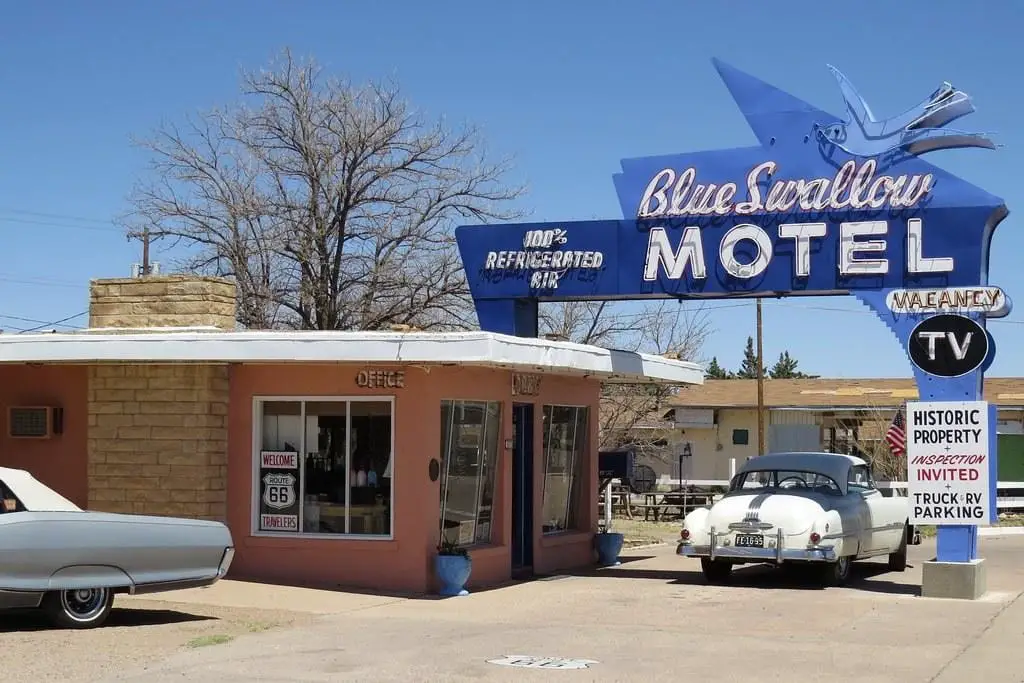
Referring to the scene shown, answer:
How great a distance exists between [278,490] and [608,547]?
6059mm

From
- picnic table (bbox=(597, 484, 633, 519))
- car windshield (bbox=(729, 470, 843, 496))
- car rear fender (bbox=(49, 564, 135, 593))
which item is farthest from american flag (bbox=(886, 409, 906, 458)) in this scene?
car rear fender (bbox=(49, 564, 135, 593))

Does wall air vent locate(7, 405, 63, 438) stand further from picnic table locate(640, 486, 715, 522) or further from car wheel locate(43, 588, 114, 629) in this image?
picnic table locate(640, 486, 715, 522)

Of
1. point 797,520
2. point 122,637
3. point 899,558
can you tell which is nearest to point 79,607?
point 122,637

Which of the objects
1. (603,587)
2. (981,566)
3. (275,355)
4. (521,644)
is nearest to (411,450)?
(275,355)

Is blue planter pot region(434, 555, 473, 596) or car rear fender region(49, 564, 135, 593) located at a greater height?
car rear fender region(49, 564, 135, 593)

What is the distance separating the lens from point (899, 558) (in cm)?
1991

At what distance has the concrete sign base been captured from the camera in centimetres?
1589

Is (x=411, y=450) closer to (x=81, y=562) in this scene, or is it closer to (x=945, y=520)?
(x=81, y=562)

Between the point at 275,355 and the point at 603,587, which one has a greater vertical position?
the point at 275,355

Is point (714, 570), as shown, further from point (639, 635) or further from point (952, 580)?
point (639, 635)

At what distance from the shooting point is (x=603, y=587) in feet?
56.9

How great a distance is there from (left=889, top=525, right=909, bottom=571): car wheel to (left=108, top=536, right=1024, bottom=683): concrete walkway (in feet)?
4.70

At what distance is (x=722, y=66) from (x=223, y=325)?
732 centimetres

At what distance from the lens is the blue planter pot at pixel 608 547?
820 inches
